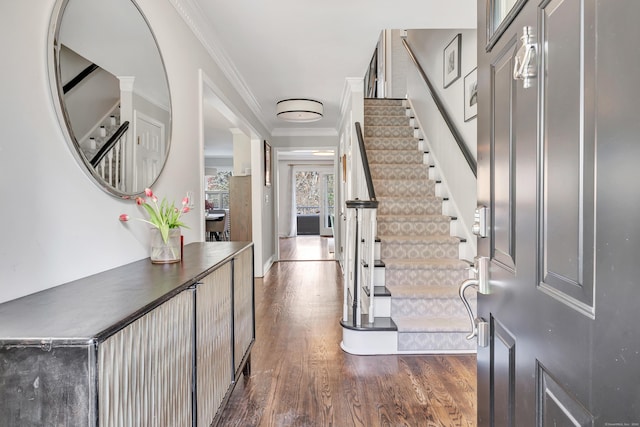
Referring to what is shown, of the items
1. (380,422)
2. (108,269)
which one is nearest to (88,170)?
(108,269)

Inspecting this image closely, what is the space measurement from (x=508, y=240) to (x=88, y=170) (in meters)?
1.34

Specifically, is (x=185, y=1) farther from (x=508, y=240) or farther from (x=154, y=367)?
(x=508, y=240)

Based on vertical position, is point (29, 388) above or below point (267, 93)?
below

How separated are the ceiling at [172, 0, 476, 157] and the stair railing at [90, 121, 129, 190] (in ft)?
3.72

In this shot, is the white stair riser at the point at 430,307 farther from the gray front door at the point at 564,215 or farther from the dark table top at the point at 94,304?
the gray front door at the point at 564,215

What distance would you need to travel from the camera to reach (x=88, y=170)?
49.4 inches

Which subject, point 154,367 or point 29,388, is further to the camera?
point 154,367

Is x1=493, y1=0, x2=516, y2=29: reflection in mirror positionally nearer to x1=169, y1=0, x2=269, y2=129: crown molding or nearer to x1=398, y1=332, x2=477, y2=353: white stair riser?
x1=169, y1=0, x2=269, y2=129: crown molding

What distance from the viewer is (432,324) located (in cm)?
271

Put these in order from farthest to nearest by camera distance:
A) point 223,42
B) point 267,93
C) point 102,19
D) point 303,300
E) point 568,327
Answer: point 267,93
point 303,300
point 223,42
point 102,19
point 568,327

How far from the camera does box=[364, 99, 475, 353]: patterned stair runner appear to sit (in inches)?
105

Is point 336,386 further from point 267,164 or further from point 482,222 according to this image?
point 267,164

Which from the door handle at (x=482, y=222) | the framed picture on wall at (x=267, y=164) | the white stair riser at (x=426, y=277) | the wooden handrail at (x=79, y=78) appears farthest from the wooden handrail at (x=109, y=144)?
the framed picture on wall at (x=267, y=164)

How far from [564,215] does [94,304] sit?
1085 mm
